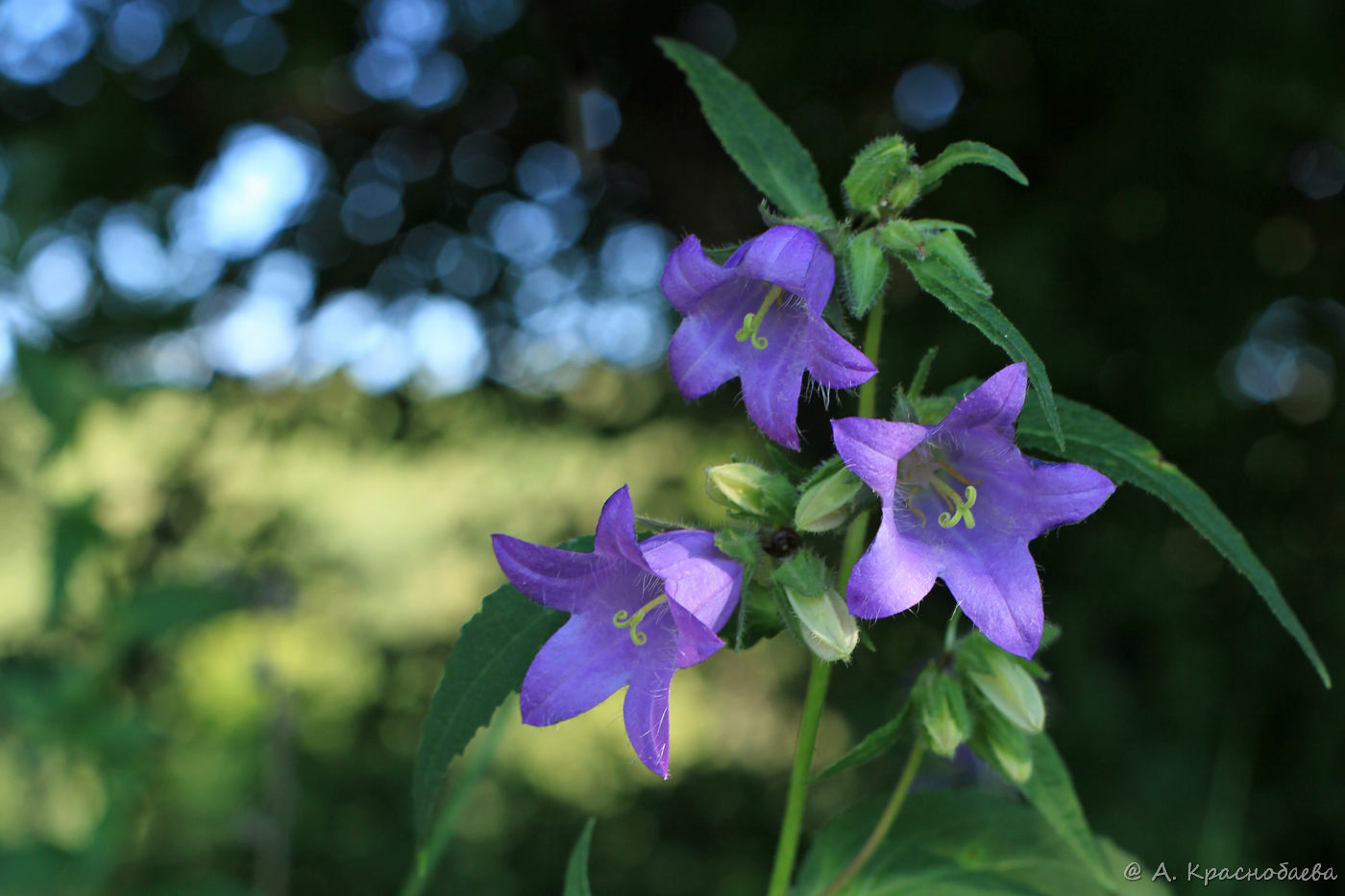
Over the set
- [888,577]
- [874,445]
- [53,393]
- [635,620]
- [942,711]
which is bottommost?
[53,393]

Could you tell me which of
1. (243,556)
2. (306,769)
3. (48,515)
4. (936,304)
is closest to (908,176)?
(936,304)

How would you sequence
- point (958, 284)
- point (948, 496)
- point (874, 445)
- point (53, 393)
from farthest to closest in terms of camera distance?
point (53, 393) → point (948, 496) → point (958, 284) → point (874, 445)

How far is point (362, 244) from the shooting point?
4.31 meters

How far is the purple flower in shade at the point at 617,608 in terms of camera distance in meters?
1.20

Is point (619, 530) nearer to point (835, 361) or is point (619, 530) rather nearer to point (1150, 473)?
point (835, 361)

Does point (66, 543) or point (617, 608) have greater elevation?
point (617, 608)

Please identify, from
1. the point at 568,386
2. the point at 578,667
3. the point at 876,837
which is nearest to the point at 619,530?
the point at 578,667

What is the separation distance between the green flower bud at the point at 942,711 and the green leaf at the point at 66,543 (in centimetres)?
253

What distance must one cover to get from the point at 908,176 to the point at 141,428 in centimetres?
389

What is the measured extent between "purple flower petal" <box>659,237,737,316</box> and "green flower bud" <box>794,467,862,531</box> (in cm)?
31

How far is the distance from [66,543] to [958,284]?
2.76 m

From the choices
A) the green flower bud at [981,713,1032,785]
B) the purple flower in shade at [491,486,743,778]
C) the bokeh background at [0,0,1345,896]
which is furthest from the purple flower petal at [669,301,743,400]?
the bokeh background at [0,0,1345,896]

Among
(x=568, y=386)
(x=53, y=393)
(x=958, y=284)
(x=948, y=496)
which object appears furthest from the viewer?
(x=568, y=386)

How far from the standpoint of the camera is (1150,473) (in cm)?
128
